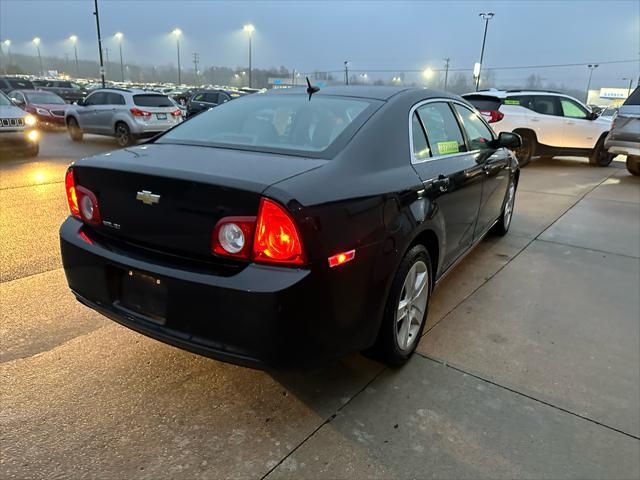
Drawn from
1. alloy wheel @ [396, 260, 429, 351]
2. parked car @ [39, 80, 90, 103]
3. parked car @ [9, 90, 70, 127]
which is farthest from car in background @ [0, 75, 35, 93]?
alloy wheel @ [396, 260, 429, 351]

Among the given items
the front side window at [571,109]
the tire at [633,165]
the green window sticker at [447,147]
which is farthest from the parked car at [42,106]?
the tire at [633,165]

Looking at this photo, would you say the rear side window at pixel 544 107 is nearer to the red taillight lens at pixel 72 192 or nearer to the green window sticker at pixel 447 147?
the green window sticker at pixel 447 147

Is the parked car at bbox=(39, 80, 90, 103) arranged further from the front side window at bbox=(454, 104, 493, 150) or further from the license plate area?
the license plate area

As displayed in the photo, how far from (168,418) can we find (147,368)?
1.57 feet

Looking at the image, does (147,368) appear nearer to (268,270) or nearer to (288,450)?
(288,450)

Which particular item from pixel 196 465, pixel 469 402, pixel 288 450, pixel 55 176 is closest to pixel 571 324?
pixel 469 402

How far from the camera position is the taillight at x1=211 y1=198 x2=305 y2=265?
78.1 inches

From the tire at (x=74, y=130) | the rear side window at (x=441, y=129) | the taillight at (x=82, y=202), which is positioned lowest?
the tire at (x=74, y=130)

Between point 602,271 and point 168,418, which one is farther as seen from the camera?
point 602,271

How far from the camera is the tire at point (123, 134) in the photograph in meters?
12.8

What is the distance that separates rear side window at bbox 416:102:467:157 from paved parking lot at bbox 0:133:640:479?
1.20 m

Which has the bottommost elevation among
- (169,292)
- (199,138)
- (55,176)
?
(55,176)

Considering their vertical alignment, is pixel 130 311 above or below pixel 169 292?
below

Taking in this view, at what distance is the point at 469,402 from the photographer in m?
2.60
